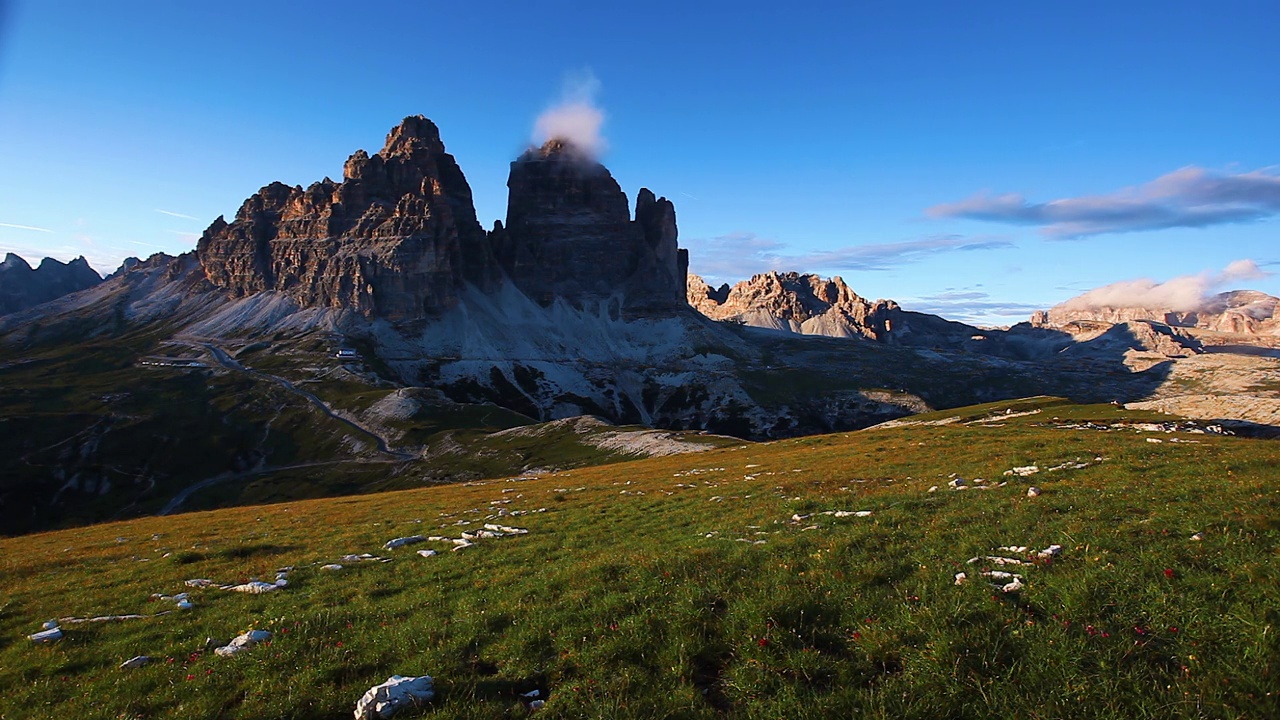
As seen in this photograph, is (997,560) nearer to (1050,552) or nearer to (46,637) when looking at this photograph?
(1050,552)

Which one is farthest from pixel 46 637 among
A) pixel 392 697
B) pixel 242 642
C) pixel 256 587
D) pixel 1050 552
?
pixel 1050 552

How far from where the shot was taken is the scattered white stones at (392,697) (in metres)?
9.23

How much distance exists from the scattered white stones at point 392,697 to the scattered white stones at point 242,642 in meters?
4.67

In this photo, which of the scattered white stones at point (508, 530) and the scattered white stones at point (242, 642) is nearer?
the scattered white stones at point (242, 642)

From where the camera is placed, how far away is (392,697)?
9.42 m

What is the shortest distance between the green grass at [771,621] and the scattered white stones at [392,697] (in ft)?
0.76

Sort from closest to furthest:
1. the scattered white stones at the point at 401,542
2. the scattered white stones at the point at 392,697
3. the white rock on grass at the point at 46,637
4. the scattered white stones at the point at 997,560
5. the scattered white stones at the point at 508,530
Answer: the scattered white stones at the point at 392,697 < the scattered white stones at the point at 997,560 < the white rock on grass at the point at 46,637 < the scattered white stones at the point at 401,542 < the scattered white stones at the point at 508,530

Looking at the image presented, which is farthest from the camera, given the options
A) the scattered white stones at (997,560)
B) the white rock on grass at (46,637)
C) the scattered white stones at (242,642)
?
the white rock on grass at (46,637)

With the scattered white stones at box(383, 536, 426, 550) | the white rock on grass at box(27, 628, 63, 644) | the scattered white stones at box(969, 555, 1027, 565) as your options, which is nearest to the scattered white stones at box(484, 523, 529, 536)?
the scattered white stones at box(383, 536, 426, 550)

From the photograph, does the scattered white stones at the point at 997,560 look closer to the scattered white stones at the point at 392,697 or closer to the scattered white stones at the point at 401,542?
the scattered white stones at the point at 392,697

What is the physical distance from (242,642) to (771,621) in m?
11.2

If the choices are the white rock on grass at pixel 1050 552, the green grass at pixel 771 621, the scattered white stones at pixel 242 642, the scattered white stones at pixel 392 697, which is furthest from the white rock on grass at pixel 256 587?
the white rock on grass at pixel 1050 552

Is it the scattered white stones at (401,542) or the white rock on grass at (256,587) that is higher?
the white rock on grass at (256,587)

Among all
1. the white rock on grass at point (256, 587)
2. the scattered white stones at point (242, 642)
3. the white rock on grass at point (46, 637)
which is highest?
the scattered white stones at point (242, 642)
